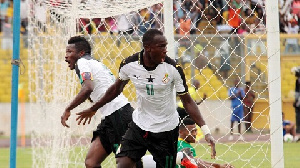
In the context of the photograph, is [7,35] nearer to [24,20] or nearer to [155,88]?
[24,20]

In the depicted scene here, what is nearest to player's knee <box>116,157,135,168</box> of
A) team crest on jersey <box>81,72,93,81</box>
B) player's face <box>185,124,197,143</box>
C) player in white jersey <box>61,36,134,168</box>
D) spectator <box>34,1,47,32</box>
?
player in white jersey <box>61,36,134,168</box>

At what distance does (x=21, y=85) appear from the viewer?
21.2 meters

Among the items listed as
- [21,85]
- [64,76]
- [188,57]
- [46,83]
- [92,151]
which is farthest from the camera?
[21,85]

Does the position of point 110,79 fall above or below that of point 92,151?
above

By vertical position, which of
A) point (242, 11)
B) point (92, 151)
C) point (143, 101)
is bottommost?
point (92, 151)

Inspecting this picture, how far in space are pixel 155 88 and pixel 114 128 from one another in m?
1.45

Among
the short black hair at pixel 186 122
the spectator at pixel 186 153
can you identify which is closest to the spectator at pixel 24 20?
the short black hair at pixel 186 122

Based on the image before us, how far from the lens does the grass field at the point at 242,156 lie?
34.5ft

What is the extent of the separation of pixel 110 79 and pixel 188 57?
7.22 metres

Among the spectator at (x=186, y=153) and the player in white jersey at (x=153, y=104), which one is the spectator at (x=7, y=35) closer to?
the spectator at (x=186, y=153)

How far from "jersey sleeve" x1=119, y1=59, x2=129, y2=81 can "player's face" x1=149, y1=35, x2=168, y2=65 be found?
39 cm

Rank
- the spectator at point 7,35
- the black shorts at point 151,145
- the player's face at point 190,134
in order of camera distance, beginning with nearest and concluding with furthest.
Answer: the black shorts at point 151,145 → the player's face at point 190,134 → the spectator at point 7,35

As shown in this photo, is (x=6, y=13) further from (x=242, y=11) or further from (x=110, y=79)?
(x=110, y=79)

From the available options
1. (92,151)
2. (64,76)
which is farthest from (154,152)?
(64,76)
